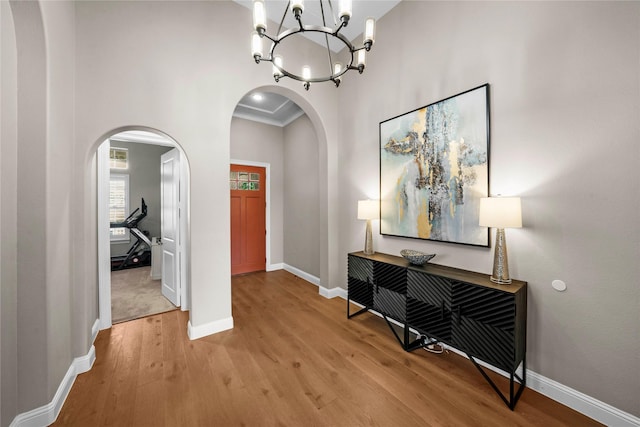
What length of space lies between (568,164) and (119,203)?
7.64 meters

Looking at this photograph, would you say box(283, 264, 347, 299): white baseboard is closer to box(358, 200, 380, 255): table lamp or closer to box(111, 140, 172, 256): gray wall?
box(358, 200, 380, 255): table lamp

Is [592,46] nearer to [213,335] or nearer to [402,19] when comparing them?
[402,19]

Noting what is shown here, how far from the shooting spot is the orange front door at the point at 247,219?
14.9 feet

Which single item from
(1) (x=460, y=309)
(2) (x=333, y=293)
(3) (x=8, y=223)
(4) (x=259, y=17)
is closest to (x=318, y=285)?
(2) (x=333, y=293)

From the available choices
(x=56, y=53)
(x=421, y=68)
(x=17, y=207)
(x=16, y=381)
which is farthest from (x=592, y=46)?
(x=16, y=381)

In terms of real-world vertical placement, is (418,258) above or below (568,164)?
below

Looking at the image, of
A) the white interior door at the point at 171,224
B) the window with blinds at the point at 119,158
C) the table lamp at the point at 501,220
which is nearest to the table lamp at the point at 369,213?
the table lamp at the point at 501,220

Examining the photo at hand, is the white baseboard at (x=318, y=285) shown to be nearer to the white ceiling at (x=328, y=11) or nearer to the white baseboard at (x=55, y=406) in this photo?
the white baseboard at (x=55, y=406)

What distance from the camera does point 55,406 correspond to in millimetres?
1527

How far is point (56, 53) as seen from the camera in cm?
164

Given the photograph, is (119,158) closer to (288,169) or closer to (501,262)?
(288,169)

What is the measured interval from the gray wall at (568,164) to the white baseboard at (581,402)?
0.04 metres

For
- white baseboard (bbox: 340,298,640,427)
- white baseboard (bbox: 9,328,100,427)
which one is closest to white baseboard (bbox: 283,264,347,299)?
white baseboard (bbox: 340,298,640,427)

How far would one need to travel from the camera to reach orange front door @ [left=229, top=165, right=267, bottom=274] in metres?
4.53
